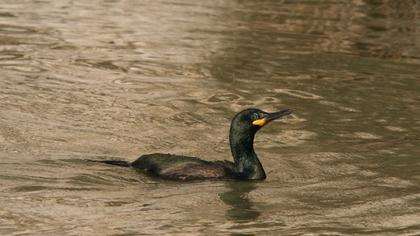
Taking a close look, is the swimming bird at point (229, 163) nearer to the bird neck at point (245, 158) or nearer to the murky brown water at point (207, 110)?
the bird neck at point (245, 158)

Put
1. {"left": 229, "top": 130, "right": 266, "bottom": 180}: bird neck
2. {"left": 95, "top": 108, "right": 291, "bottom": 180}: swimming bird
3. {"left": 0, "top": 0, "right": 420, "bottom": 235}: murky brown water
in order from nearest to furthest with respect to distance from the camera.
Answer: {"left": 0, "top": 0, "right": 420, "bottom": 235}: murky brown water
{"left": 95, "top": 108, "right": 291, "bottom": 180}: swimming bird
{"left": 229, "top": 130, "right": 266, "bottom": 180}: bird neck

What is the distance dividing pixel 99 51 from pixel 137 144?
6159 millimetres

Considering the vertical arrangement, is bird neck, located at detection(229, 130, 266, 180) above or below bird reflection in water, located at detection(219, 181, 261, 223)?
above

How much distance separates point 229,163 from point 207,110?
3619 mm

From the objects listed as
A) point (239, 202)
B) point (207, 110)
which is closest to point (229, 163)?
point (239, 202)

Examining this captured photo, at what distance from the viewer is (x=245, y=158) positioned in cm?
1320

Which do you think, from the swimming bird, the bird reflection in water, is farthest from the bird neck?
the bird reflection in water

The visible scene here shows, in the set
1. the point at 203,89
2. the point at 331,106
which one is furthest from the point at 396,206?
the point at 203,89

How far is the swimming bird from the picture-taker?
12852 millimetres

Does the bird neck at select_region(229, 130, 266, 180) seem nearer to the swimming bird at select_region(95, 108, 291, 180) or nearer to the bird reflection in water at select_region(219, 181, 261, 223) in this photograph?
the swimming bird at select_region(95, 108, 291, 180)

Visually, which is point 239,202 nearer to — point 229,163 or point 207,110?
point 229,163

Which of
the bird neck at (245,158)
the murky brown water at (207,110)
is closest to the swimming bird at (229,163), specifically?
the bird neck at (245,158)

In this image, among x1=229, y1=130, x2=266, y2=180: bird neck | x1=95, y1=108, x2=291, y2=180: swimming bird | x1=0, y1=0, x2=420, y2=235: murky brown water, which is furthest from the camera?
x1=229, y1=130, x2=266, y2=180: bird neck

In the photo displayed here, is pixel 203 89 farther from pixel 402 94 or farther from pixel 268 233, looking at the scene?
pixel 268 233
